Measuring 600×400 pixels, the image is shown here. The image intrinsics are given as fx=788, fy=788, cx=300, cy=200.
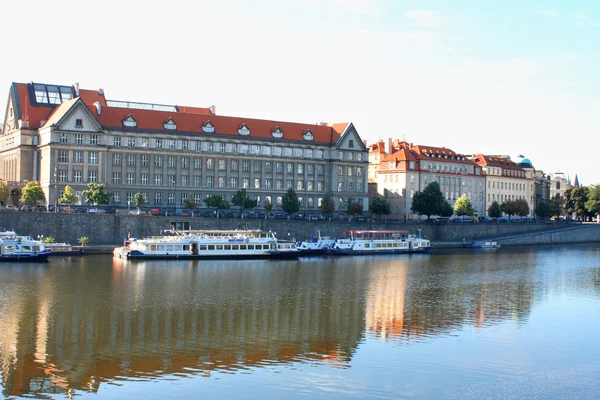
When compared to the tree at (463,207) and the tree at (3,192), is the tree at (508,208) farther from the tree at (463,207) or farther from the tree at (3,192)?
the tree at (3,192)

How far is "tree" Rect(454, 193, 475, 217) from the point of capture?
14312 cm

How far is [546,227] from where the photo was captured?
458ft

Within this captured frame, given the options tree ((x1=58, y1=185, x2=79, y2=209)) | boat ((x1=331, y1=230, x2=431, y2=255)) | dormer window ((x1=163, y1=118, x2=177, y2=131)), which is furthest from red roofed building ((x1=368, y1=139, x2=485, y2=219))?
tree ((x1=58, y1=185, x2=79, y2=209))

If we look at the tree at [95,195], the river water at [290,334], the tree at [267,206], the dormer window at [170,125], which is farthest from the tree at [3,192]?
the tree at [267,206]

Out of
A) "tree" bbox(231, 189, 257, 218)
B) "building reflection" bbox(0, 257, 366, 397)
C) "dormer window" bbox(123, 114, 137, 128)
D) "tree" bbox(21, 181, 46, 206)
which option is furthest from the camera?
"tree" bbox(231, 189, 257, 218)

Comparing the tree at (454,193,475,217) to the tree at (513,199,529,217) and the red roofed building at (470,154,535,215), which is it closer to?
the red roofed building at (470,154,535,215)

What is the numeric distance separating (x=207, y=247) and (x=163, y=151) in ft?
99.7

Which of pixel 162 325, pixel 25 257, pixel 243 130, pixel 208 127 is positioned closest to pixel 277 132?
pixel 243 130

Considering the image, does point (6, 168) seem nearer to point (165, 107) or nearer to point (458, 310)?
point (165, 107)

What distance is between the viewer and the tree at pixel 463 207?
143 m

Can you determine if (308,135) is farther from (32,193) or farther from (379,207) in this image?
(32,193)

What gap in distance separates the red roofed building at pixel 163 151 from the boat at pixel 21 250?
25.7 meters

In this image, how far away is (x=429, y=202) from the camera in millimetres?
130250

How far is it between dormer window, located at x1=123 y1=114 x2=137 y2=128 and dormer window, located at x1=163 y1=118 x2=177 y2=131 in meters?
4.53
